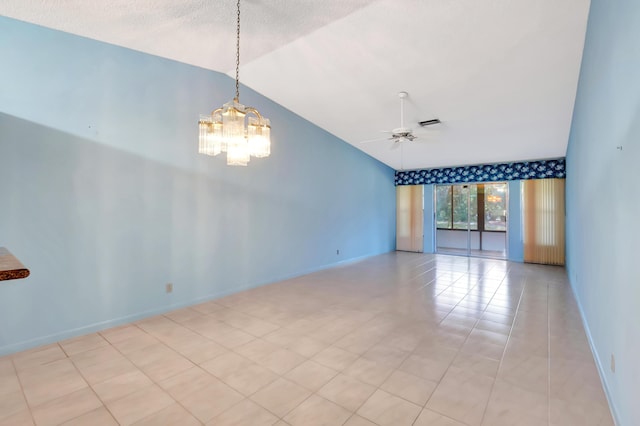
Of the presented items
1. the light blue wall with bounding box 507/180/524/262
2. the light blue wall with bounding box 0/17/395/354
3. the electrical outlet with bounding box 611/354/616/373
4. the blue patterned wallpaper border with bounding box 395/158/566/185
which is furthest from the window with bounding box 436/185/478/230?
the electrical outlet with bounding box 611/354/616/373

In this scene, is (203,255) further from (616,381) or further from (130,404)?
(616,381)

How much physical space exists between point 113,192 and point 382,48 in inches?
141

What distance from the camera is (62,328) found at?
3020mm

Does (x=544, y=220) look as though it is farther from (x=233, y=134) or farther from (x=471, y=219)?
(x=233, y=134)

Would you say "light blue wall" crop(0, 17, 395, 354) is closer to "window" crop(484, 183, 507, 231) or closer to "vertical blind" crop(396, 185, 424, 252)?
"vertical blind" crop(396, 185, 424, 252)

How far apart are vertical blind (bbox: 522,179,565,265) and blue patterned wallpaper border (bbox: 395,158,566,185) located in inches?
8.5

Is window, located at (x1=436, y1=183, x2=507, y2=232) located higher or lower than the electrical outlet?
higher

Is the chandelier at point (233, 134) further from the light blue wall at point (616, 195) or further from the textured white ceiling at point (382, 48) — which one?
the light blue wall at point (616, 195)

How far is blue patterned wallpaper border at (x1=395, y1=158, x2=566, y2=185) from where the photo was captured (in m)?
7.00

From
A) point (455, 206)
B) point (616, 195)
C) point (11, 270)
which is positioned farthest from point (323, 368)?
point (455, 206)

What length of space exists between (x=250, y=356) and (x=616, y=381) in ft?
8.80

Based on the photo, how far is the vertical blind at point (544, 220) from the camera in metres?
6.94

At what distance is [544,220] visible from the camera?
23.4ft

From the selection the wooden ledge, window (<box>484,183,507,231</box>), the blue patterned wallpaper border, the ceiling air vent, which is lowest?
the wooden ledge
